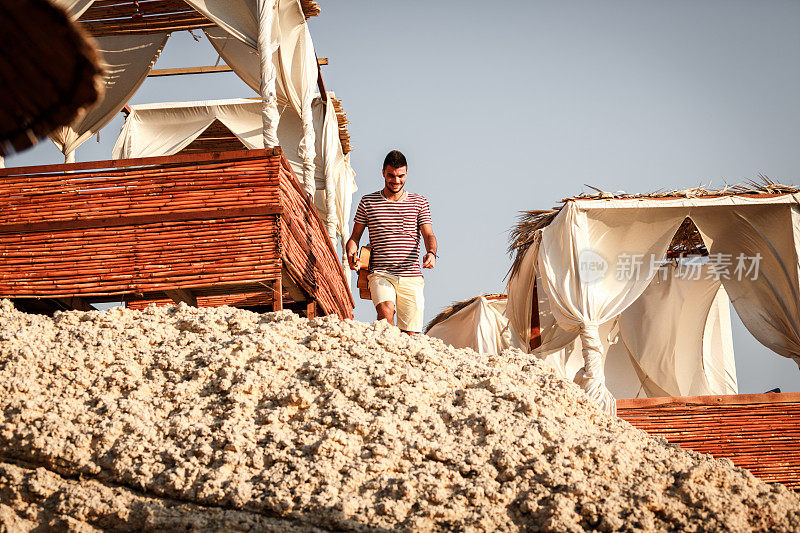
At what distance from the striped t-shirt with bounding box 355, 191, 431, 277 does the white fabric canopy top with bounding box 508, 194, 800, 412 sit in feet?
7.77

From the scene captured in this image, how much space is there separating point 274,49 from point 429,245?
259 centimetres

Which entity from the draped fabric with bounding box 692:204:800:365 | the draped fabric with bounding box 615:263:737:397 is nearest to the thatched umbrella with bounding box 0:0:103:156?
the draped fabric with bounding box 692:204:800:365

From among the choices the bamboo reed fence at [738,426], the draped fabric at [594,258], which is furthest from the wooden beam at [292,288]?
Answer: the draped fabric at [594,258]

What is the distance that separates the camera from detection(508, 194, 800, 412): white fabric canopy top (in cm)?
737

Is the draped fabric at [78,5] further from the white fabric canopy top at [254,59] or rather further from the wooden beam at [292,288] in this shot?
the wooden beam at [292,288]

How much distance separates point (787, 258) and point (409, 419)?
5.87 metres

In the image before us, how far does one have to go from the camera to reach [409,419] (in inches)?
131

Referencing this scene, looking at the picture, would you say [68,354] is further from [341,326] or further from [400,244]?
[400,244]

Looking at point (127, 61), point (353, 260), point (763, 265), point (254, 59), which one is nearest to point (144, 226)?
point (353, 260)

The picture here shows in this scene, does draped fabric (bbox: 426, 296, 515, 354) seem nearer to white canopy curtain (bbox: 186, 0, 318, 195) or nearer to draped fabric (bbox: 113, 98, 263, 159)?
draped fabric (bbox: 113, 98, 263, 159)

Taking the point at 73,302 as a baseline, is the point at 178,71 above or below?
above

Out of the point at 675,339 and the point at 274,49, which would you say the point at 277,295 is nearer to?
the point at 274,49

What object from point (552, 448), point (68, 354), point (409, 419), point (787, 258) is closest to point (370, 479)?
point (409, 419)

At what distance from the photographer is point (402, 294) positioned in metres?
5.46
